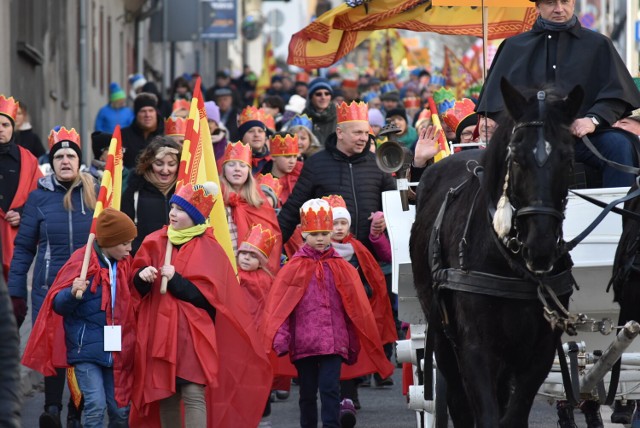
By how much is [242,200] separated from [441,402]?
16.3 feet

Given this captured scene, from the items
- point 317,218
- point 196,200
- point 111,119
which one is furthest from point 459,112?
point 111,119

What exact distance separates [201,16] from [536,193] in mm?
40966

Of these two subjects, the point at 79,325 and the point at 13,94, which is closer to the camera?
the point at 79,325

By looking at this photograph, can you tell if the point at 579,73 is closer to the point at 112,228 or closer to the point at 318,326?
the point at 112,228

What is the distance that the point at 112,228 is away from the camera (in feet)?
34.6

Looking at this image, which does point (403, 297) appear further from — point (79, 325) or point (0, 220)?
point (0, 220)

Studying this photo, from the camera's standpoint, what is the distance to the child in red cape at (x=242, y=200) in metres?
13.4

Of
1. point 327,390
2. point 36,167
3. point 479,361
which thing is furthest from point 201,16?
point 479,361

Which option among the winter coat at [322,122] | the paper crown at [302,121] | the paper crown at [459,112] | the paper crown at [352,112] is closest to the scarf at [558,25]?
the paper crown at [459,112]

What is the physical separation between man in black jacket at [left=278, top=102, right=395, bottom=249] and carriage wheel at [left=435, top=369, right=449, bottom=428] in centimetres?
465

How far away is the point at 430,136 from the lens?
1056 cm

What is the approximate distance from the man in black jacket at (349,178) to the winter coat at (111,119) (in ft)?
31.6

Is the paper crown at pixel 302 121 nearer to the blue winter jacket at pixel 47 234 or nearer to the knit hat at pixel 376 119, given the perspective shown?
the knit hat at pixel 376 119

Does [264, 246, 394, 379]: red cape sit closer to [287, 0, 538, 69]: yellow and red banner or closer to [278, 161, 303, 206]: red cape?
[287, 0, 538, 69]: yellow and red banner
